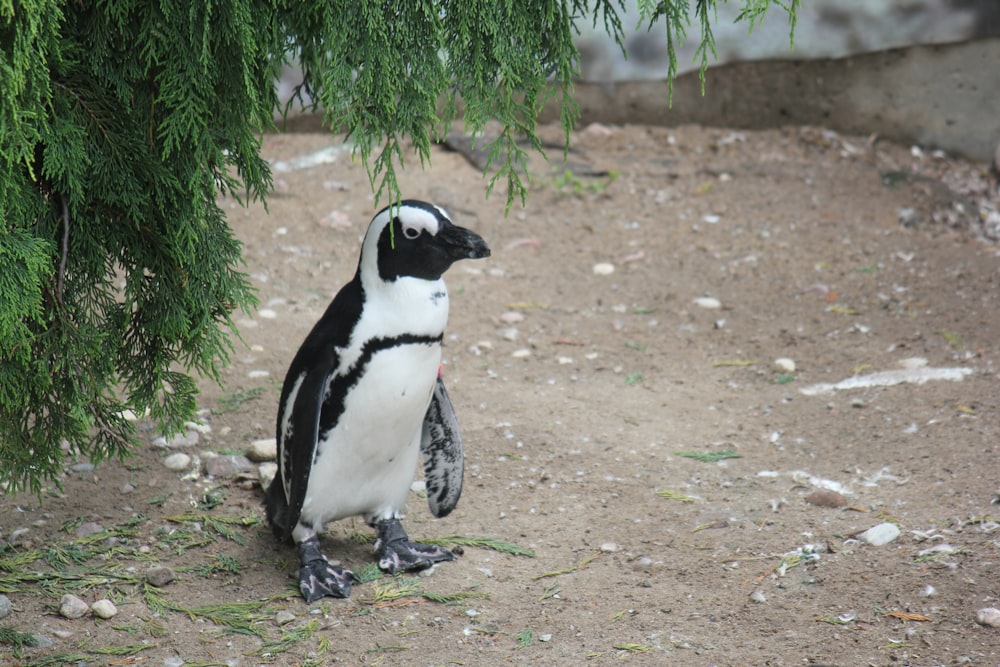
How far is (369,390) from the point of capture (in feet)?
9.59

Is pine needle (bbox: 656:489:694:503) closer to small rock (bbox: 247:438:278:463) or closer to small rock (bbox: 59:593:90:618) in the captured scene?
small rock (bbox: 247:438:278:463)

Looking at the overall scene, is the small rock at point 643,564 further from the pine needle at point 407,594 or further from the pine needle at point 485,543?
the pine needle at point 407,594

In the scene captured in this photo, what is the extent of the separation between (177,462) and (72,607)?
0.87 metres

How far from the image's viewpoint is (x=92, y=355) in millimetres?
2664

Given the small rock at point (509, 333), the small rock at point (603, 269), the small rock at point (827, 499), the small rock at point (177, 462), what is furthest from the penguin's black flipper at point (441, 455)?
the small rock at point (603, 269)

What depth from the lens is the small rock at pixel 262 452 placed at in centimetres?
371

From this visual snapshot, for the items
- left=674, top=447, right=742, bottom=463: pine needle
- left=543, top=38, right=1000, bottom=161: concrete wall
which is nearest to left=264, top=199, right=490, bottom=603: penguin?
left=674, top=447, right=742, bottom=463: pine needle

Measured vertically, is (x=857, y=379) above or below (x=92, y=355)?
below

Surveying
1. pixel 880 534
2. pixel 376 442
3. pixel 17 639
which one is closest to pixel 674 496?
pixel 880 534

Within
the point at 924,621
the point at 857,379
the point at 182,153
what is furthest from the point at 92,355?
the point at 857,379

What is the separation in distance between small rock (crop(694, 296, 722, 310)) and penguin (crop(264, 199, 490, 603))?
95.1 inches

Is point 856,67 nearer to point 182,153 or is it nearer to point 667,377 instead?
point 667,377

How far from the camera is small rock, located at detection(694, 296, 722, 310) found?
526 cm

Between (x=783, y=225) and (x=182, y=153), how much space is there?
4.24 meters
